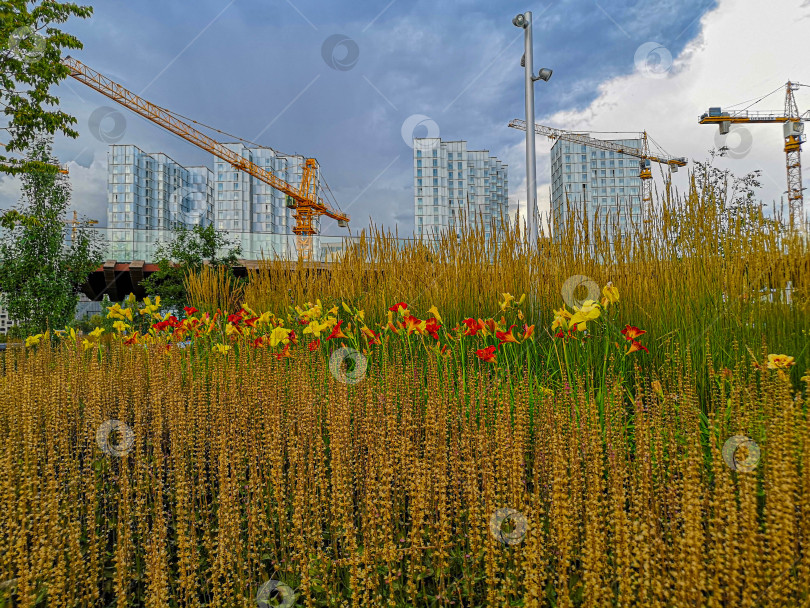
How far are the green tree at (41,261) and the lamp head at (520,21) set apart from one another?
859cm

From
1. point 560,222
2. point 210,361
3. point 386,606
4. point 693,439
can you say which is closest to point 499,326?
point 560,222

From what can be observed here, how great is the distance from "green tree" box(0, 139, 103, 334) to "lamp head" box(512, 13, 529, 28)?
8.59m

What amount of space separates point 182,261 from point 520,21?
961 cm

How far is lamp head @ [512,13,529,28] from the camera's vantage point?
18.3 feet

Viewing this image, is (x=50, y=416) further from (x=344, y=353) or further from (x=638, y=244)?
(x=638, y=244)

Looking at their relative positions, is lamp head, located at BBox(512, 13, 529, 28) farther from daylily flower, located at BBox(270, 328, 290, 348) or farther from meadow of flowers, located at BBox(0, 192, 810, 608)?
daylily flower, located at BBox(270, 328, 290, 348)

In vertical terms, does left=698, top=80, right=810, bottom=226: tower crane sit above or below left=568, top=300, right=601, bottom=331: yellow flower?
above

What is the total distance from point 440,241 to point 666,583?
3.29 m

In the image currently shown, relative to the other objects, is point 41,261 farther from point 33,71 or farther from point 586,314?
point 586,314

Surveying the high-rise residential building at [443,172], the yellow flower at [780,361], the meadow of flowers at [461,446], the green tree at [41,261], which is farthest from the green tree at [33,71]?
the high-rise residential building at [443,172]

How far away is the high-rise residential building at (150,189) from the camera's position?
69.1 m

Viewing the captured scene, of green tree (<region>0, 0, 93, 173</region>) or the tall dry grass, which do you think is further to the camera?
green tree (<region>0, 0, 93, 173</region>)

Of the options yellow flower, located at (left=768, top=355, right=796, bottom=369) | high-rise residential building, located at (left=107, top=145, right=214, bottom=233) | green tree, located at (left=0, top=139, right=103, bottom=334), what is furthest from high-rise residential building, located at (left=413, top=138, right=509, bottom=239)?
yellow flower, located at (left=768, top=355, right=796, bottom=369)

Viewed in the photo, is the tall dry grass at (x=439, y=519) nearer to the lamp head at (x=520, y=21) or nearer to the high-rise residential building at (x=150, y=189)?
the lamp head at (x=520, y=21)
